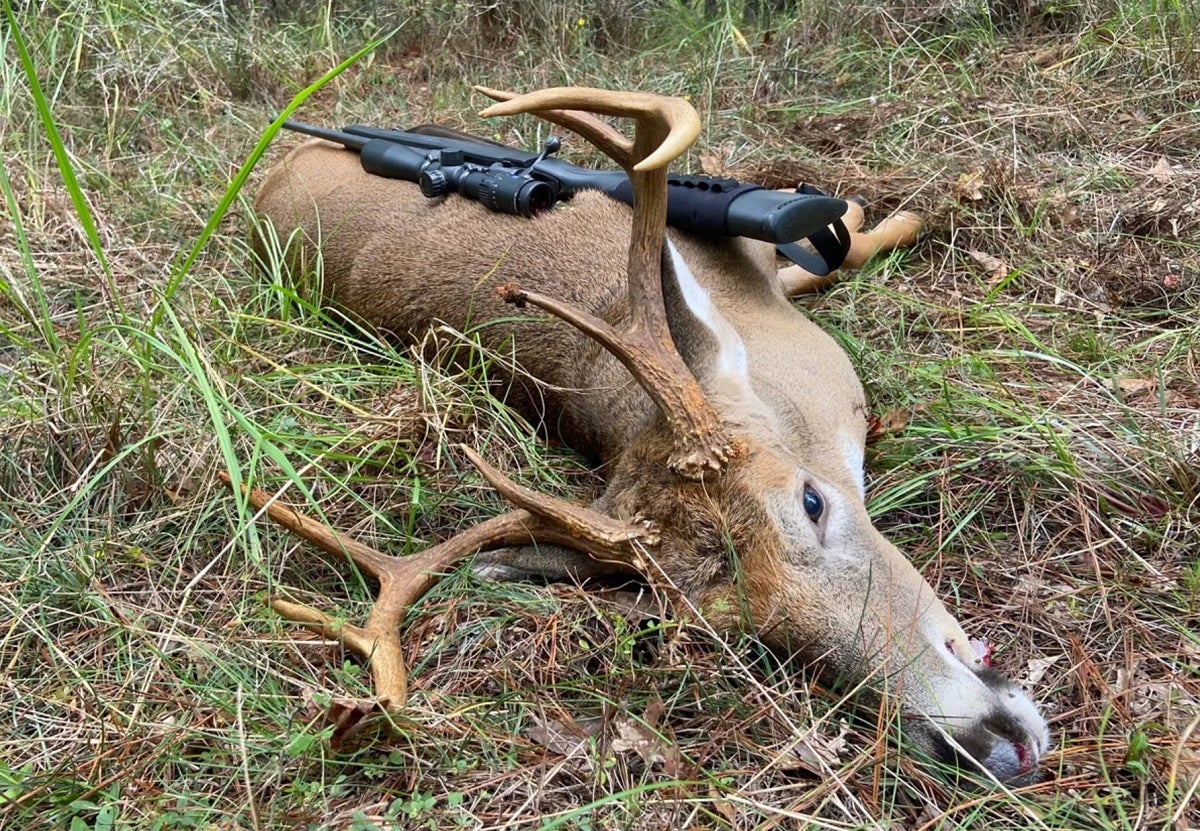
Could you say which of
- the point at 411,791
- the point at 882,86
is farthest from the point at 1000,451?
the point at 882,86

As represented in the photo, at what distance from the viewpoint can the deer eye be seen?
8.91ft

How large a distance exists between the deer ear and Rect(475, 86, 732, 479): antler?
0.06 meters

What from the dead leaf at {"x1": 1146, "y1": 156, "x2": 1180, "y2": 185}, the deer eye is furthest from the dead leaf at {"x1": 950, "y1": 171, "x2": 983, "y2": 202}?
the deer eye

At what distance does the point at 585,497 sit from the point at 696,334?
69cm

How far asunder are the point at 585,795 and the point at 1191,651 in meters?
1.47

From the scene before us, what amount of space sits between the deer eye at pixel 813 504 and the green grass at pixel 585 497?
38 centimetres

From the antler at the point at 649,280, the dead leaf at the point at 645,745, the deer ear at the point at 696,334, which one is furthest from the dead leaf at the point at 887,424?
the dead leaf at the point at 645,745

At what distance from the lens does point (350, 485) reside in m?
3.33

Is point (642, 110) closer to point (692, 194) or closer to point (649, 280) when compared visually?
point (649, 280)

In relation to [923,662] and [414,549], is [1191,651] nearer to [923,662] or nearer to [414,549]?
[923,662]

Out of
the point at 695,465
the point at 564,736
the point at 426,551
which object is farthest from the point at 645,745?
the point at 426,551

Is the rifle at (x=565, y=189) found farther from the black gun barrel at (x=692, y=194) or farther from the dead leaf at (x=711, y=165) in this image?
the dead leaf at (x=711, y=165)

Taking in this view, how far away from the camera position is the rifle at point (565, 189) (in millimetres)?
3623

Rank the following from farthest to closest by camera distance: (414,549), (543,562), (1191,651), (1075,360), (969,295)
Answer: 1. (969,295)
2. (1075,360)
3. (414,549)
4. (543,562)
5. (1191,651)
